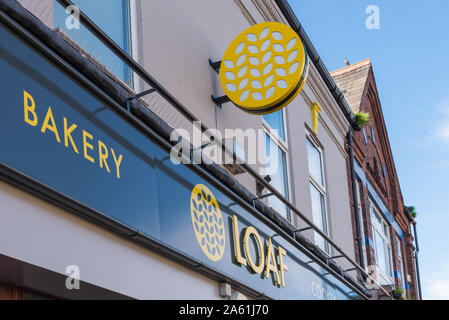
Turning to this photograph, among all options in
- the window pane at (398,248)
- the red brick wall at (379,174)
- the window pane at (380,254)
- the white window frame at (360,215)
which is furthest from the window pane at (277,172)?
the window pane at (398,248)

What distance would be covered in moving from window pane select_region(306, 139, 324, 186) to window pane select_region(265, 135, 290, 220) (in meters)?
1.45

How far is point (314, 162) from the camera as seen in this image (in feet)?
37.0

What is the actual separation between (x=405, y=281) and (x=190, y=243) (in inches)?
536

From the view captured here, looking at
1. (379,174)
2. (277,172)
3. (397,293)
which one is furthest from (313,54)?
(379,174)

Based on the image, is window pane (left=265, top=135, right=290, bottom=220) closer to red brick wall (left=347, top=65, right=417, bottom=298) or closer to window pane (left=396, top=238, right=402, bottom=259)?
red brick wall (left=347, top=65, right=417, bottom=298)

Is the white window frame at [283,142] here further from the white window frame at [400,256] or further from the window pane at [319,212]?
the white window frame at [400,256]

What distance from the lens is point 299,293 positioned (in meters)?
8.08

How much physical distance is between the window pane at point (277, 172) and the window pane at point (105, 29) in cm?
323

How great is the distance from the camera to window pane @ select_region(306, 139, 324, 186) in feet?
36.2

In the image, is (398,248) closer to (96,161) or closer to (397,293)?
(397,293)

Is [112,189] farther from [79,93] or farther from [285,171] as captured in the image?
[285,171]

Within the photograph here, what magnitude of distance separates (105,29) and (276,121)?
4.14 metres

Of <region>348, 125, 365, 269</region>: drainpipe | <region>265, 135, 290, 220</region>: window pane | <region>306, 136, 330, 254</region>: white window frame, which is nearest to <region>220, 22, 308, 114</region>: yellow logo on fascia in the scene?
<region>265, 135, 290, 220</region>: window pane

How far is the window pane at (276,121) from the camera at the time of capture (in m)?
9.50
